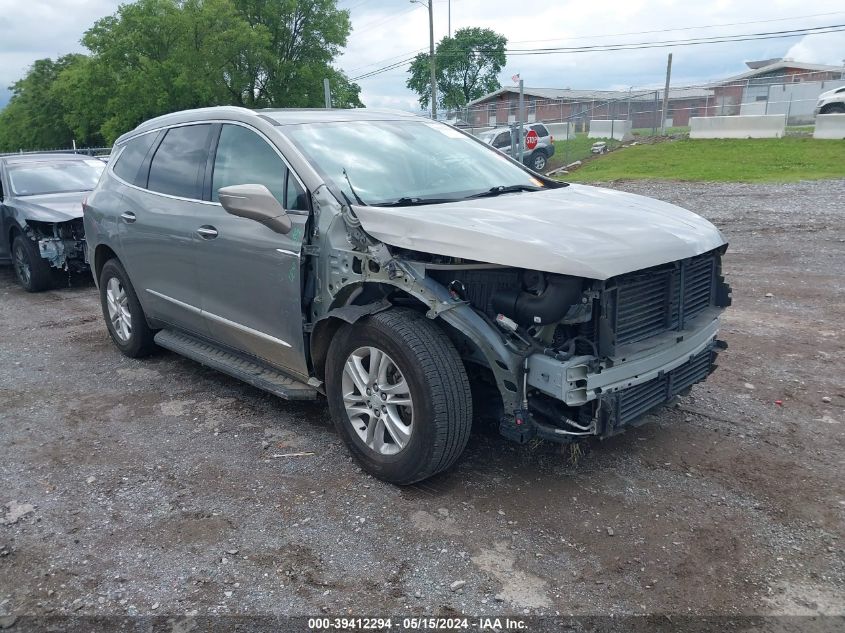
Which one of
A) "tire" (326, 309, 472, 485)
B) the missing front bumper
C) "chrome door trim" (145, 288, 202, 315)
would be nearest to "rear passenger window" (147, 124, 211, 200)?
"chrome door trim" (145, 288, 202, 315)

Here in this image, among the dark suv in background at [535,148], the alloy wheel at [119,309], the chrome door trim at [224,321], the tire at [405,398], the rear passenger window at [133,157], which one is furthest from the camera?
the dark suv in background at [535,148]

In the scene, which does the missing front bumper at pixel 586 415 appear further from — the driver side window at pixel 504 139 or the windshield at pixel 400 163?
the driver side window at pixel 504 139

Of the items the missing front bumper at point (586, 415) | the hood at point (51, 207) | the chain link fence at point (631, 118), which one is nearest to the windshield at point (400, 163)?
the missing front bumper at point (586, 415)

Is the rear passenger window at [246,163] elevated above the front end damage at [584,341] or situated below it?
above

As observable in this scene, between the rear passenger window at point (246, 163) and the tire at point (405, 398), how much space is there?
3.37 ft

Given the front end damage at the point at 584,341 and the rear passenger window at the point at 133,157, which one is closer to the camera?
the front end damage at the point at 584,341

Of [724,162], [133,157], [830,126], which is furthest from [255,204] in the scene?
[830,126]

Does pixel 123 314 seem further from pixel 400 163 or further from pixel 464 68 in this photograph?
pixel 464 68

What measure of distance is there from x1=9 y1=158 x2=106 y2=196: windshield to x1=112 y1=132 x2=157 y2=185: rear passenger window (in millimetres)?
4093

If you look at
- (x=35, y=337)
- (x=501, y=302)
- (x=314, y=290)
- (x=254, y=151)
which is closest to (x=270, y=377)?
(x=314, y=290)

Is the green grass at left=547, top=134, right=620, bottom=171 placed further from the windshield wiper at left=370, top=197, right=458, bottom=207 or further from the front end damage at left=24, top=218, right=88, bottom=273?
the windshield wiper at left=370, top=197, right=458, bottom=207

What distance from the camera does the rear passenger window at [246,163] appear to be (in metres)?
4.09

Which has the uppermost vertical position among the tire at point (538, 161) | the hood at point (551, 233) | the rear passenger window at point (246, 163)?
the rear passenger window at point (246, 163)

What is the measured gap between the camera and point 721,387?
4.89 m
